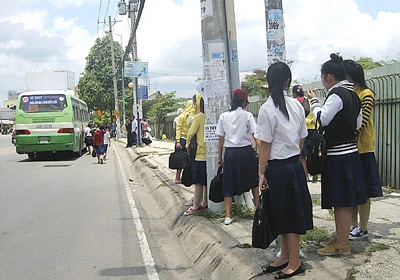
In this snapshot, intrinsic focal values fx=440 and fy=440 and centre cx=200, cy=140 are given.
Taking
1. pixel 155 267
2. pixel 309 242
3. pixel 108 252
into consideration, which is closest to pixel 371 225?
pixel 309 242

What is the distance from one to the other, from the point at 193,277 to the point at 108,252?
4.54 feet

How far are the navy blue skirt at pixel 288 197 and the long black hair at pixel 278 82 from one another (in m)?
0.46

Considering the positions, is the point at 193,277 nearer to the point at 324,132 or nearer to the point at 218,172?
the point at 218,172

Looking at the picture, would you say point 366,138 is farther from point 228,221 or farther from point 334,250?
point 228,221

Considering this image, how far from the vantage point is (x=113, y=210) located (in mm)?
8461

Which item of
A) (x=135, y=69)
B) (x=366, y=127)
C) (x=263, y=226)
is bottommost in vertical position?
(x=263, y=226)

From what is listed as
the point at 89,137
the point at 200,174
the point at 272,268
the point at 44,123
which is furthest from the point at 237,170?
the point at 89,137

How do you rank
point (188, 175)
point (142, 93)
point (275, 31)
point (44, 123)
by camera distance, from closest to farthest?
point (275, 31) → point (188, 175) → point (44, 123) → point (142, 93)

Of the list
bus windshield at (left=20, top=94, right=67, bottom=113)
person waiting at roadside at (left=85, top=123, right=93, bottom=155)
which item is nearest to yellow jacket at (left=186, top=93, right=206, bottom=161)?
bus windshield at (left=20, top=94, right=67, bottom=113)

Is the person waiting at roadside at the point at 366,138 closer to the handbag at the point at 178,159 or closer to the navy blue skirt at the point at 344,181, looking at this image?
the navy blue skirt at the point at 344,181

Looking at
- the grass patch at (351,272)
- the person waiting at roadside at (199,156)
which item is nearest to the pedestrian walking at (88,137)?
the person waiting at roadside at (199,156)

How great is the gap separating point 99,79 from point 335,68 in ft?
162

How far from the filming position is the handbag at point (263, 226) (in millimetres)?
3877

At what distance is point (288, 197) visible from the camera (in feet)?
12.7
